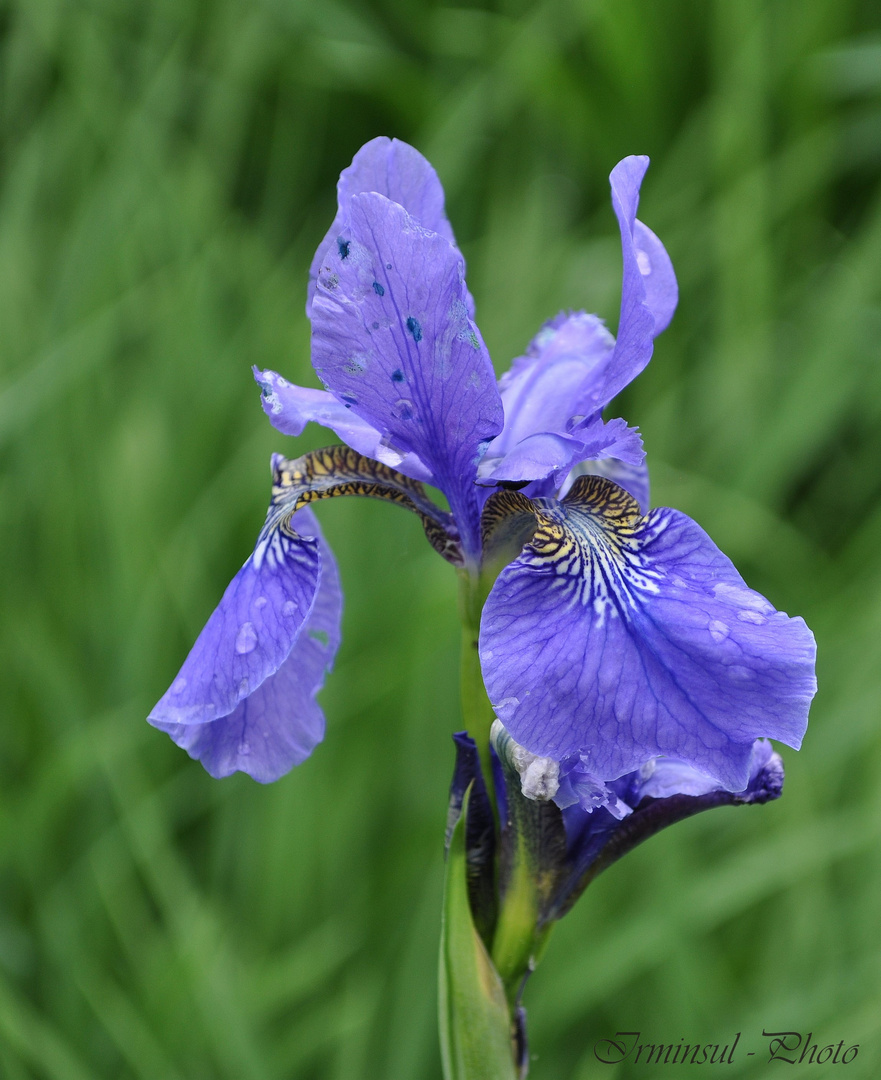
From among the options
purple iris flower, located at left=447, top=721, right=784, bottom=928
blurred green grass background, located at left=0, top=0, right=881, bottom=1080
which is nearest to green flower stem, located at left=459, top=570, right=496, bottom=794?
purple iris flower, located at left=447, top=721, right=784, bottom=928

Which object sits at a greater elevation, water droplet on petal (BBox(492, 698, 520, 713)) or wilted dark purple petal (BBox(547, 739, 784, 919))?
water droplet on petal (BBox(492, 698, 520, 713))

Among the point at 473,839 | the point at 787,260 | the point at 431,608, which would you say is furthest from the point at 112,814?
the point at 787,260

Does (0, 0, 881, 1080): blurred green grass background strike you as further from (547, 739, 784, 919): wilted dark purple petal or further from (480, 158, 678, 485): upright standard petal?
(480, 158, 678, 485): upright standard petal

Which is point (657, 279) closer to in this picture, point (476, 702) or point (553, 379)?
point (553, 379)

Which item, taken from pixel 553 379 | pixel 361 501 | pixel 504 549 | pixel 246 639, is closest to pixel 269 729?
pixel 246 639

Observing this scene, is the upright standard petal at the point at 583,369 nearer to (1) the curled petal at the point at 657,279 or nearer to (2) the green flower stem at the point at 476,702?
(1) the curled petal at the point at 657,279

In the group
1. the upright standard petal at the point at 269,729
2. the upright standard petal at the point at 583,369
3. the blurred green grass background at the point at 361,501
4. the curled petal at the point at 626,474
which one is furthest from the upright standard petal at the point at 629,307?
the blurred green grass background at the point at 361,501
